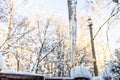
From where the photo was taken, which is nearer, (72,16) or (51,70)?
(72,16)

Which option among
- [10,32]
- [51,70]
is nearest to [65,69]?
[51,70]

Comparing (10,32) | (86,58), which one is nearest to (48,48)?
(86,58)

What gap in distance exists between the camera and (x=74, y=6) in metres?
4.15

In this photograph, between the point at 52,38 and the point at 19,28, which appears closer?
the point at 19,28

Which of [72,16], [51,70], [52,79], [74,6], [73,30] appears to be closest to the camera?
[74,6]

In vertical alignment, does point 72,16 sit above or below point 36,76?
above

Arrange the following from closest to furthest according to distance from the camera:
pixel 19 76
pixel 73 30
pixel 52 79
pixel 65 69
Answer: pixel 73 30 → pixel 19 76 → pixel 52 79 → pixel 65 69

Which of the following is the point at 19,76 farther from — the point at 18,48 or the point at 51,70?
the point at 51,70

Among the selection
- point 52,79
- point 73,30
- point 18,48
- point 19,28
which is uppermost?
point 19,28

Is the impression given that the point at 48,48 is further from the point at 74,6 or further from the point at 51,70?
the point at 74,6

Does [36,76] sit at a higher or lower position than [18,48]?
lower

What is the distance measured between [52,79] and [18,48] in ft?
50.6

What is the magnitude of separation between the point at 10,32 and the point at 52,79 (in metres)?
13.8

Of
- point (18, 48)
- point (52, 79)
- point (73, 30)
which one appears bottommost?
point (52, 79)
